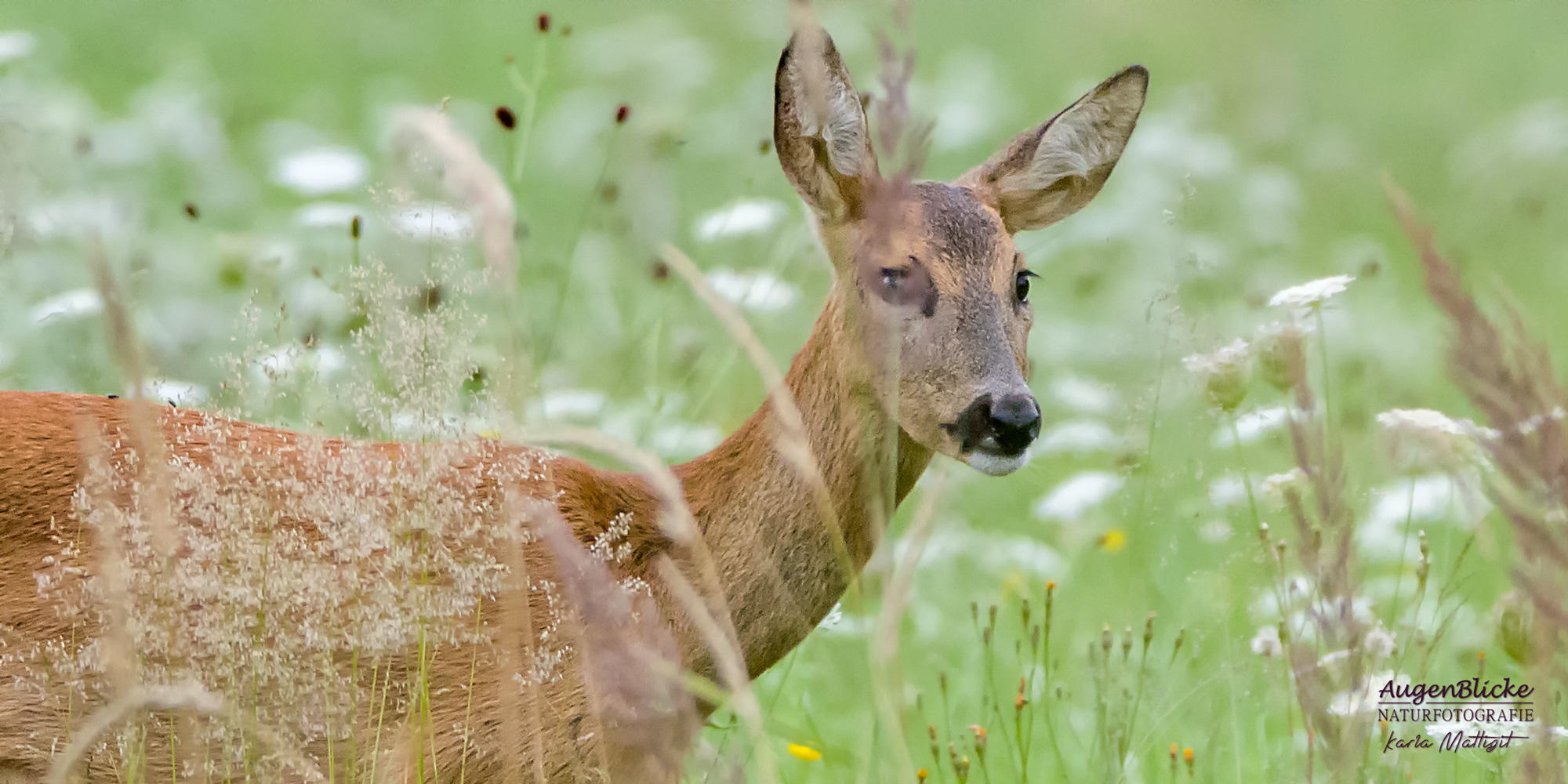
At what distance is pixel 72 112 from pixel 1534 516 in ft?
17.1

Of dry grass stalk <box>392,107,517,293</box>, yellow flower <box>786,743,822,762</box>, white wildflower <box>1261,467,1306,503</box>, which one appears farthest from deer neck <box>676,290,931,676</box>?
dry grass stalk <box>392,107,517,293</box>

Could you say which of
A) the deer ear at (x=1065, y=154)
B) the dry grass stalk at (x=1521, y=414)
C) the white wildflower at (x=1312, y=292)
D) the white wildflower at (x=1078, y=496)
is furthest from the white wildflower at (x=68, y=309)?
the dry grass stalk at (x=1521, y=414)

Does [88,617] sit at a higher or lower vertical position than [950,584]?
lower

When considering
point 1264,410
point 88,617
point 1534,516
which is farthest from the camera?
point 1264,410

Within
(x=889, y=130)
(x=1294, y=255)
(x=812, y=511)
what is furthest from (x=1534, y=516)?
(x=1294, y=255)

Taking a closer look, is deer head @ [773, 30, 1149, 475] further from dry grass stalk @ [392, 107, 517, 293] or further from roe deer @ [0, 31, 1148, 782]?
dry grass stalk @ [392, 107, 517, 293]

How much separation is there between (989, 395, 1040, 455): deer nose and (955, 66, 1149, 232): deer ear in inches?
28.2

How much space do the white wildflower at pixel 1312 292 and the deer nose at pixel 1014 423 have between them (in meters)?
0.55

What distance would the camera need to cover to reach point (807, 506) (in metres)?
3.22

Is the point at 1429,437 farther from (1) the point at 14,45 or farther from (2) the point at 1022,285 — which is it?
(1) the point at 14,45

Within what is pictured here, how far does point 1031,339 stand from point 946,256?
421cm

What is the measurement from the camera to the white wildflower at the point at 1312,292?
3.08 meters

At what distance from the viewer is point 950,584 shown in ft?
18.5

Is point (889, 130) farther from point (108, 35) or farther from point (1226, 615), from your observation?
point (108, 35)
